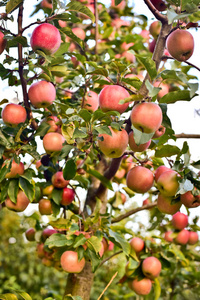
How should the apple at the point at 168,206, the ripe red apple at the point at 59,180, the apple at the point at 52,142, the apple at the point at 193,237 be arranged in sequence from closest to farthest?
the apple at the point at 168,206
the apple at the point at 52,142
the ripe red apple at the point at 59,180
the apple at the point at 193,237

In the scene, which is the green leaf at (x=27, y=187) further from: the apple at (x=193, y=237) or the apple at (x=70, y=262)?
the apple at (x=193, y=237)

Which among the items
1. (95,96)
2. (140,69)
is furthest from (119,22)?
(95,96)

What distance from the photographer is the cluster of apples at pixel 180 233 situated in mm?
1717

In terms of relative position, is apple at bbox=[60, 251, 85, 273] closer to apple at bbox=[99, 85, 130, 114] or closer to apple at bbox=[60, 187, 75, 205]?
apple at bbox=[60, 187, 75, 205]

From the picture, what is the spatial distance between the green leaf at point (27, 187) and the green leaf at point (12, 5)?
1.85 ft

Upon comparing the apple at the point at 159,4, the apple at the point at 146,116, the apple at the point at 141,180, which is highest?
the apple at the point at 159,4

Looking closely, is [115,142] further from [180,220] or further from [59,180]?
[180,220]

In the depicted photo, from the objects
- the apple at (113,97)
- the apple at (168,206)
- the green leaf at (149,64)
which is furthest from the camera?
the apple at (168,206)

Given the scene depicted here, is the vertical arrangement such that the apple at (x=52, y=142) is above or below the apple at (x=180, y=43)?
below

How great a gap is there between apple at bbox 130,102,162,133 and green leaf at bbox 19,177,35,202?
0.50 meters

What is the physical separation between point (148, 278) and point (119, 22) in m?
1.71

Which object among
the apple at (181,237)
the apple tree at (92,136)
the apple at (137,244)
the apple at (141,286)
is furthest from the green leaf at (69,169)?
the apple at (181,237)

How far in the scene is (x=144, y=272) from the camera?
4.95 feet

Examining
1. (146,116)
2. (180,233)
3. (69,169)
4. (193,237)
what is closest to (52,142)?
(69,169)
